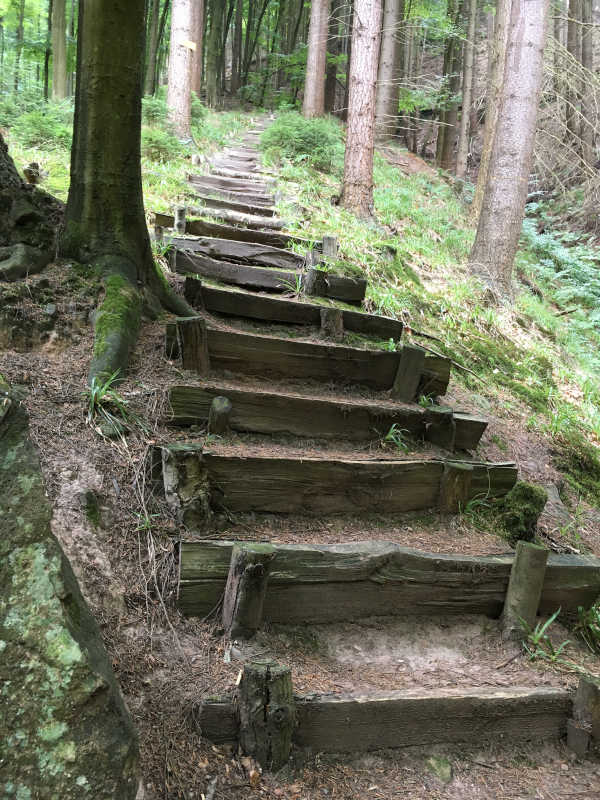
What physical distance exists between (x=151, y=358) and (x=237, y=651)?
2.06 m

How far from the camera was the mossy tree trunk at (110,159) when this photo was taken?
4.02m

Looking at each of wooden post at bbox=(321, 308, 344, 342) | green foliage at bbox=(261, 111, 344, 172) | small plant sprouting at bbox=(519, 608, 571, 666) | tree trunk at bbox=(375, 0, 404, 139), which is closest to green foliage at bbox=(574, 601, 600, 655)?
small plant sprouting at bbox=(519, 608, 571, 666)

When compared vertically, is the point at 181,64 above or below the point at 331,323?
above

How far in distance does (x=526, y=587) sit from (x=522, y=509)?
27.7 inches

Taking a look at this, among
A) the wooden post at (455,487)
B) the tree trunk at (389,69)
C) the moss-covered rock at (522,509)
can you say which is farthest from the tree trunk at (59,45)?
the moss-covered rock at (522,509)

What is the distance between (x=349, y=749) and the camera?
8.17 feet

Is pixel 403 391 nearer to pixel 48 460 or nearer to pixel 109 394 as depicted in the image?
pixel 109 394

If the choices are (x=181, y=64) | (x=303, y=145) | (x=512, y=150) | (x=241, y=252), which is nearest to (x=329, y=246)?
(x=241, y=252)

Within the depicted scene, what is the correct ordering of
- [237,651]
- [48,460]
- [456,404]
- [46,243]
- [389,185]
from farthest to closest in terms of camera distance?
[389,185]
[456,404]
[46,243]
[48,460]
[237,651]

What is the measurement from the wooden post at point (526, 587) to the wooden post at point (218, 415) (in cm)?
190

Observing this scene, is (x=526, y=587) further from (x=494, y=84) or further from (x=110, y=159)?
(x=494, y=84)

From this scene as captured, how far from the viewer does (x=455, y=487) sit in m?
3.77

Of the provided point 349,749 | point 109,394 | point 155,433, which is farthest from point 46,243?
point 349,749

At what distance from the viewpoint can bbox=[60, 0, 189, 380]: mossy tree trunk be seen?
13.2ft
